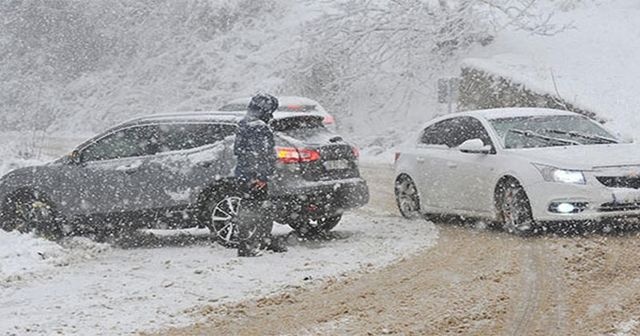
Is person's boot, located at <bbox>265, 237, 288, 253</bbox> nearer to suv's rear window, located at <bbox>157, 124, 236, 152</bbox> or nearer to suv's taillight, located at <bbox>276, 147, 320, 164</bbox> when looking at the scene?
suv's taillight, located at <bbox>276, 147, 320, 164</bbox>

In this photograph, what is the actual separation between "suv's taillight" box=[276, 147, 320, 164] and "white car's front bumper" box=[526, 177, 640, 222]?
2.64 meters

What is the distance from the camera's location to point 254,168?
10102 mm

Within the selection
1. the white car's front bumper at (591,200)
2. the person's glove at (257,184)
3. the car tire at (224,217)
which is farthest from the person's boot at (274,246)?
the white car's front bumper at (591,200)

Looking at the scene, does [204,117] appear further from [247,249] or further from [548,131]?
[548,131]

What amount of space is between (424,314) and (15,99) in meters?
43.2

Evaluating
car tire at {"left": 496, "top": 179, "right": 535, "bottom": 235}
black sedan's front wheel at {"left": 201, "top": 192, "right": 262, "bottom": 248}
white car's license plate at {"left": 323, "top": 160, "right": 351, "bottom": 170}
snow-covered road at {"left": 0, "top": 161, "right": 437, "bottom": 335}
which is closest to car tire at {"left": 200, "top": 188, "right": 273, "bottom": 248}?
black sedan's front wheel at {"left": 201, "top": 192, "right": 262, "bottom": 248}

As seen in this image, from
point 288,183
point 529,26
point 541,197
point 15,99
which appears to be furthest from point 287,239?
point 15,99

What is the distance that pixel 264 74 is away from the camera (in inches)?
1539

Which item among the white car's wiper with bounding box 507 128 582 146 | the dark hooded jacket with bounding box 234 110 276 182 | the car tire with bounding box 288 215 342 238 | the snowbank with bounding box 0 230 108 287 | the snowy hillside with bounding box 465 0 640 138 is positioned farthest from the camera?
the snowy hillside with bounding box 465 0 640 138

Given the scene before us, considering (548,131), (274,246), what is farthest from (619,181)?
(274,246)

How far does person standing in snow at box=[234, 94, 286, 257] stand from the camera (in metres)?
10.1

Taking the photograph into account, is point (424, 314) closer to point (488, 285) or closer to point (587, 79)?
point (488, 285)

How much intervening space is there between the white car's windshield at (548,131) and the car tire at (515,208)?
2.18 feet

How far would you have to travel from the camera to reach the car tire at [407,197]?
43.7 feet
